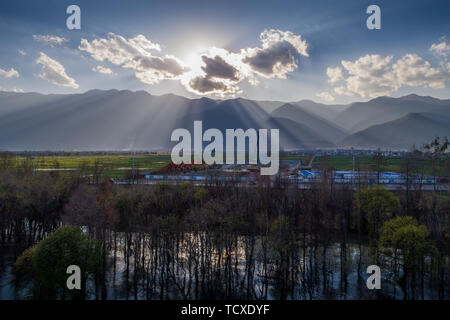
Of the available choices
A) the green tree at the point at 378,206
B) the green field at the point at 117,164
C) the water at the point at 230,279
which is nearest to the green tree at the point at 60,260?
the water at the point at 230,279

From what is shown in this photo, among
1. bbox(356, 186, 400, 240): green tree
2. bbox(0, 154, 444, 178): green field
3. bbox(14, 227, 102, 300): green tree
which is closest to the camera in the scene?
bbox(14, 227, 102, 300): green tree

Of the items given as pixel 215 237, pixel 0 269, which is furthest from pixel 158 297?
pixel 0 269

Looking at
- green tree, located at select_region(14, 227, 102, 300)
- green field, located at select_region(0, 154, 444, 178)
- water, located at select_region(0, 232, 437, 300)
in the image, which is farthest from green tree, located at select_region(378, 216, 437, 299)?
green field, located at select_region(0, 154, 444, 178)

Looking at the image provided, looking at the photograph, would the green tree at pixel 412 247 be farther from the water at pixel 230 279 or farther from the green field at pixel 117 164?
the green field at pixel 117 164

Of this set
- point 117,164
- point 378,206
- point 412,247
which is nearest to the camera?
point 412,247

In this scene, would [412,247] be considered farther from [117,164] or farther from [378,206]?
[117,164]

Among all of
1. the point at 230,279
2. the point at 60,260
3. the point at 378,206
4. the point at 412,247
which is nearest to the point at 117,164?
the point at 60,260

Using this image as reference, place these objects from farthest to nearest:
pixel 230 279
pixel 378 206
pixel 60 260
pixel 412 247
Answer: pixel 378 206 < pixel 230 279 < pixel 412 247 < pixel 60 260

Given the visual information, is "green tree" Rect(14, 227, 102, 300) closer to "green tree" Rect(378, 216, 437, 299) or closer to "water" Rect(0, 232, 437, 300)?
"water" Rect(0, 232, 437, 300)
